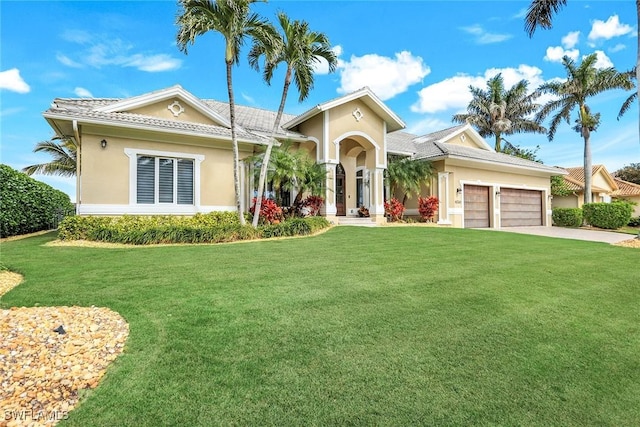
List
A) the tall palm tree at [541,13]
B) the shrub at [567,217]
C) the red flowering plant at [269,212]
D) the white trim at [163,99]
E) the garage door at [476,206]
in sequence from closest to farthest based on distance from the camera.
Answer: the white trim at [163,99] < the red flowering plant at [269,212] < the tall palm tree at [541,13] < the garage door at [476,206] < the shrub at [567,217]

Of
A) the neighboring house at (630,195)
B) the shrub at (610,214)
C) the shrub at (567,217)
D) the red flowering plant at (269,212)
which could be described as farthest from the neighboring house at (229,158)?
the neighboring house at (630,195)

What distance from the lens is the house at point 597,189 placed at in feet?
86.6

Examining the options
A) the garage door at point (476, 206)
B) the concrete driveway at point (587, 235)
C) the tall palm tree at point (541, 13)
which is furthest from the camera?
the garage door at point (476, 206)

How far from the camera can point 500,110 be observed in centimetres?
3167

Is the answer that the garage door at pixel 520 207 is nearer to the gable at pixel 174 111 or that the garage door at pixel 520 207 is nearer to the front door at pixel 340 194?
the front door at pixel 340 194

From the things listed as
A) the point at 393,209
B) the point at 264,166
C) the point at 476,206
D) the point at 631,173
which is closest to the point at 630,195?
the point at 631,173

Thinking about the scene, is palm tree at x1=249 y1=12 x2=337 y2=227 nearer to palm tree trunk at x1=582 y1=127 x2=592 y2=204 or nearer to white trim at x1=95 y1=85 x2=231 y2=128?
white trim at x1=95 y1=85 x2=231 y2=128

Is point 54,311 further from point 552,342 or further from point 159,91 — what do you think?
point 159,91

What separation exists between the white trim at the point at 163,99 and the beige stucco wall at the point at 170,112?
150 mm

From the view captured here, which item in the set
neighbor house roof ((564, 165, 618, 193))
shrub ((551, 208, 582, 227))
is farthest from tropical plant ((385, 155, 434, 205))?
neighbor house roof ((564, 165, 618, 193))

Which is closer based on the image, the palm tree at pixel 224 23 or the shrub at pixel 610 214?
the palm tree at pixel 224 23

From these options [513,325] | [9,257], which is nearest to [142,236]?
[9,257]

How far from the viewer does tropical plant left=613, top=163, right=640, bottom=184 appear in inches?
1603

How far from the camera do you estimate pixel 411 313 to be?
14.6 feet
